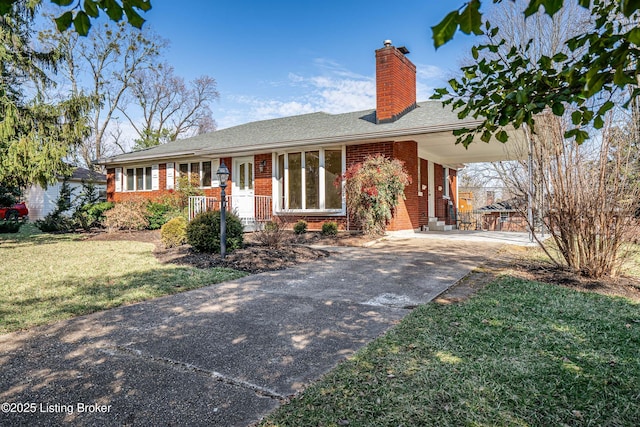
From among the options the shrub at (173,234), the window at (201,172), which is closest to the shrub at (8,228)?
the window at (201,172)

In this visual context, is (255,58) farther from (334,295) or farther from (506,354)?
(506,354)

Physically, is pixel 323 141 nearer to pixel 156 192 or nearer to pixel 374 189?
pixel 374 189

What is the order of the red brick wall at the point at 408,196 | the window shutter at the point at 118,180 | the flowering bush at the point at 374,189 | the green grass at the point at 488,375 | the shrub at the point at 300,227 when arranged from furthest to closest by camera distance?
1. the window shutter at the point at 118,180
2. the shrub at the point at 300,227
3. the red brick wall at the point at 408,196
4. the flowering bush at the point at 374,189
5. the green grass at the point at 488,375

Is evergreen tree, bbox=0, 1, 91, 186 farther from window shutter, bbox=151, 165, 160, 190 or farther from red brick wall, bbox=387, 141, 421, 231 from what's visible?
red brick wall, bbox=387, 141, 421, 231

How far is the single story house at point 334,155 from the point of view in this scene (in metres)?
11.1

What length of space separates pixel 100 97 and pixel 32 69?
5.92 feet

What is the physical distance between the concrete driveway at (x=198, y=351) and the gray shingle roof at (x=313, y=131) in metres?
5.99

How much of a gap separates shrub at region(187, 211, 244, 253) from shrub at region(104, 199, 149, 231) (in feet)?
19.4

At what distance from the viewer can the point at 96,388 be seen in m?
2.27

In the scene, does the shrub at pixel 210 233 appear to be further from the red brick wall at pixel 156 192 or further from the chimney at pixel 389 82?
the red brick wall at pixel 156 192

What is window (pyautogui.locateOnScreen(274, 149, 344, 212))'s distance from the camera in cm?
1188

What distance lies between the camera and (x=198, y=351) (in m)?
2.84

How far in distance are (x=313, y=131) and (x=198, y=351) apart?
35.3 feet

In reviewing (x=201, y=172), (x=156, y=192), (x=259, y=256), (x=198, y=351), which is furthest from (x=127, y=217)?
(x=198, y=351)
